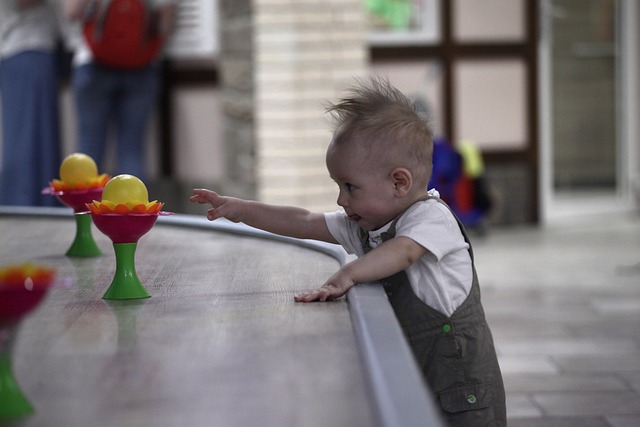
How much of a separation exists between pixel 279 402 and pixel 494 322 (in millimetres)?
3242

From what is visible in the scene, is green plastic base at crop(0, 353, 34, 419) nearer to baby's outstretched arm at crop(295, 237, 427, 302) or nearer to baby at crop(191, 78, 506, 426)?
baby's outstretched arm at crop(295, 237, 427, 302)

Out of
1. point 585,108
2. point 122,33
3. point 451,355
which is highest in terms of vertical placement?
point 122,33

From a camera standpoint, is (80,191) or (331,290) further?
(80,191)

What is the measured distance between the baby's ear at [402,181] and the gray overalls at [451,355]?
12 cm

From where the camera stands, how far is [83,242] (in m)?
1.70

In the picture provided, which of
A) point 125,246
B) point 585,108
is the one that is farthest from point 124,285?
point 585,108

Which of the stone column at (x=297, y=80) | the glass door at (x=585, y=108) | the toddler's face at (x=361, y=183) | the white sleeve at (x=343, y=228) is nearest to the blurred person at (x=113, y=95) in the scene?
the stone column at (x=297, y=80)

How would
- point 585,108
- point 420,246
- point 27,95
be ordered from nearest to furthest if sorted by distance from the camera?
1. point 420,246
2. point 27,95
3. point 585,108

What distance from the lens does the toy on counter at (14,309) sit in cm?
83

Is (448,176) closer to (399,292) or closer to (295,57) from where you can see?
(295,57)

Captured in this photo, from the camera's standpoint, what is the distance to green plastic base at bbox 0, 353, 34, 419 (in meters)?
0.83

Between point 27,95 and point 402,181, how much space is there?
443 centimetres

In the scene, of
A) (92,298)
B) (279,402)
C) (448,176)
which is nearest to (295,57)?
(448,176)

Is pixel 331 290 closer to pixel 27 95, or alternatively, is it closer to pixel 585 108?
pixel 27 95
